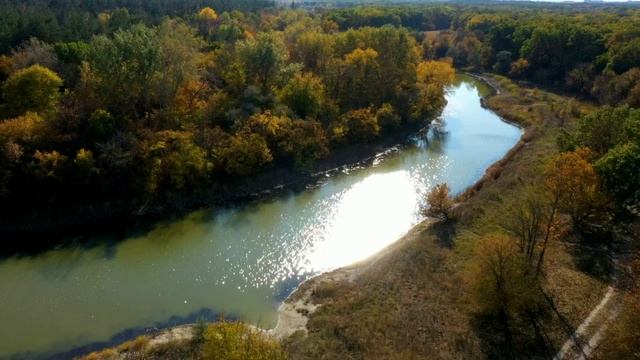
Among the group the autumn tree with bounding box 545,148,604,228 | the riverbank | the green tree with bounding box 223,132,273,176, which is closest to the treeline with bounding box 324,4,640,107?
the autumn tree with bounding box 545,148,604,228

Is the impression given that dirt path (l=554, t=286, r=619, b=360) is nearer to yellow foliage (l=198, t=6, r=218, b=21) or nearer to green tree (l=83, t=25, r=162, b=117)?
green tree (l=83, t=25, r=162, b=117)

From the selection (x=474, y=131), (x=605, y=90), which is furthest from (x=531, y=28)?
(x=474, y=131)

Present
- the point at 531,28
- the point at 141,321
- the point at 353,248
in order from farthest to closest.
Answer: the point at 531,28
the point at 353,248
the point at 141,321

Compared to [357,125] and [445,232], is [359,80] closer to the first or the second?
[357,125]

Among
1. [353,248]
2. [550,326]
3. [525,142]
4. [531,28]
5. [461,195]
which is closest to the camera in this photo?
[550,326]

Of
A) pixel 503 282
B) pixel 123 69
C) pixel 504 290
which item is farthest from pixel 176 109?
pixel 504 290

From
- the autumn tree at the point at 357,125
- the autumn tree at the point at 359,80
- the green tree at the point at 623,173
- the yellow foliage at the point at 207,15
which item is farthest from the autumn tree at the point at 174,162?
the yellow foliage at the point at 207,15

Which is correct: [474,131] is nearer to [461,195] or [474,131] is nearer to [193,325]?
[461,195]
